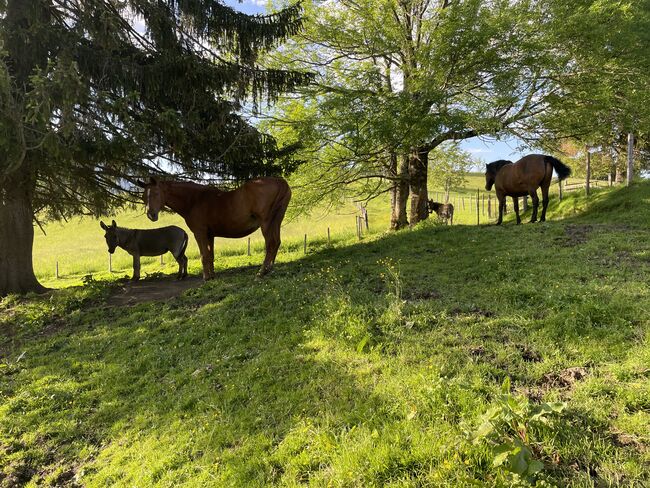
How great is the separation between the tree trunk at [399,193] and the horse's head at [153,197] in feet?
30.2

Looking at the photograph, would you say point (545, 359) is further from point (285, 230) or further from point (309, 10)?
point (285, 230)

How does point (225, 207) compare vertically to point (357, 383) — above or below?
above

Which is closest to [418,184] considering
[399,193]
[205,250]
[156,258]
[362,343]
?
[399,193]

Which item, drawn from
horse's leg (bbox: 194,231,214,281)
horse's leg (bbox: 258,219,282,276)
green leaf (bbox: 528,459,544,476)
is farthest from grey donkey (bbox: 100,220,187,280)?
green leaf (bbox: 528,459,544,476)

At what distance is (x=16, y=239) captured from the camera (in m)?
8.97

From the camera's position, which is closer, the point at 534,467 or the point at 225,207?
the point at 534,467

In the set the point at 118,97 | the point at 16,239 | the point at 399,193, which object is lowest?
the point at 16,239

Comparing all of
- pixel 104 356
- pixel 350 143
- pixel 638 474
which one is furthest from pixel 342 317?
pixel 350 143

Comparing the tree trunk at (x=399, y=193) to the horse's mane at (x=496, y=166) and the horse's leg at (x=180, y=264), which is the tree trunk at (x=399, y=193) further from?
the horse's leg at (x=180, y=264)

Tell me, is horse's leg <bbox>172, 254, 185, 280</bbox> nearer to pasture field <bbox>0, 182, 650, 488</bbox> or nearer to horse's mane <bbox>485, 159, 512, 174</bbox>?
pasture field <bbox>0, 182, 650, 488</bbox>

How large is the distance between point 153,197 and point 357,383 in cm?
672

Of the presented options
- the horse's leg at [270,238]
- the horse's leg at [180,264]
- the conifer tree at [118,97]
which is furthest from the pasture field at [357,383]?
the conifer tree at [118,97]

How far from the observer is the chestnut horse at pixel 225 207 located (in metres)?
8.54

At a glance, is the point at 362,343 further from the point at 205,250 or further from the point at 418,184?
the point at 418,184
